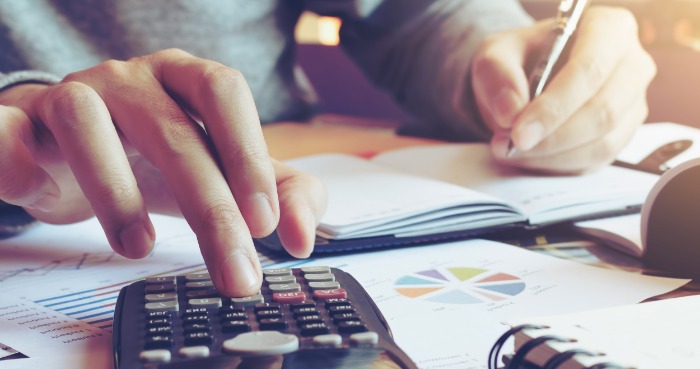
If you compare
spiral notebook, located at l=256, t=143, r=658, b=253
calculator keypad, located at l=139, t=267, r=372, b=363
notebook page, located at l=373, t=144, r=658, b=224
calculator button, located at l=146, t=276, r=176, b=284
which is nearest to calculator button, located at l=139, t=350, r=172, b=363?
calculator keypad, located at l=139, t=267, r=372, b=363

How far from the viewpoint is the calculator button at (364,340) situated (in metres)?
0.36

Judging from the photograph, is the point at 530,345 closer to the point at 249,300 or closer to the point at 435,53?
the point at 249,300

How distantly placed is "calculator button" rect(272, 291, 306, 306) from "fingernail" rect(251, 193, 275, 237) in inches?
1.6

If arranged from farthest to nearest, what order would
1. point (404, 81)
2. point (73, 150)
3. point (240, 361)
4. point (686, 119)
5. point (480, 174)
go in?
point (404, 81), point (686, 119), point (480, 174), point (73, 150), point (240, 361)

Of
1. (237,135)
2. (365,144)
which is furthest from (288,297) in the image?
(365,144)

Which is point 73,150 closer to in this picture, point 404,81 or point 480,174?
point 480,174

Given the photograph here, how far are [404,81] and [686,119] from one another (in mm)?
403

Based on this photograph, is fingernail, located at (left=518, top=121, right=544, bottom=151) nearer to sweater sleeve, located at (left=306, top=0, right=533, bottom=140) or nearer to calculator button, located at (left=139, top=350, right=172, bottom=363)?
sweater sleeve, located at (left=306, top=0, right=533, bottom=140)

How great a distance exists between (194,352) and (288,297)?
0.28 feet

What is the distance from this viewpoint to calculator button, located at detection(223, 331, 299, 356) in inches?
13.6

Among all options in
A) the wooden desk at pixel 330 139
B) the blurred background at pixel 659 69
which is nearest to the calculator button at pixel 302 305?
the wooden desk at pixel 330 139

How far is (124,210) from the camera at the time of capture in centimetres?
43

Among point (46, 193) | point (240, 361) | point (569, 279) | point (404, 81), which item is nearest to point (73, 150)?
point (46, 193)

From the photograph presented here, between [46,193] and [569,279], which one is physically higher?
[46,193]
